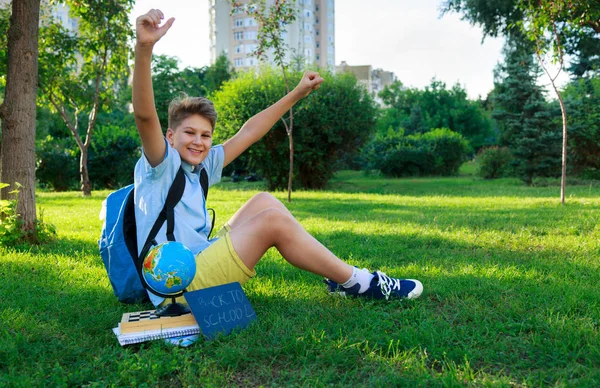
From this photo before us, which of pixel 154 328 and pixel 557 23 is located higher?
pixel 557 23

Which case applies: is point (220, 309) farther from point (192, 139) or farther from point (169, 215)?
point (192, 139)

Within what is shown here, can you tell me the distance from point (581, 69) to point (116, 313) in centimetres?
2287

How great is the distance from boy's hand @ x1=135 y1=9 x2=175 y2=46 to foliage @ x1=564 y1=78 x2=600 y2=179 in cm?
1635

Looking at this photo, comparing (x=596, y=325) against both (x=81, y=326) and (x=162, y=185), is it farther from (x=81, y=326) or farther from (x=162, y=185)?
(x=81, y=326)

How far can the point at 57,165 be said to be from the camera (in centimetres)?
1694

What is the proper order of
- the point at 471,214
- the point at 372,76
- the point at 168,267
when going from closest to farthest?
the point at 168,267
the point at 471,214
the point at 372,76

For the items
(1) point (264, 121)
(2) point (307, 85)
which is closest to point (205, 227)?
(1) point (264, 121)

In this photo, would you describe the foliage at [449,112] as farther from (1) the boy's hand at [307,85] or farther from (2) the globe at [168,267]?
(2) the globe at [168,267]

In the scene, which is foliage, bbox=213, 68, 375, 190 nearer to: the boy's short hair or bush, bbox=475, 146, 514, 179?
bush, bbox=475, 146, 514, 179

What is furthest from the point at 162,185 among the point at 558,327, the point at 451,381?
the point at 558,327

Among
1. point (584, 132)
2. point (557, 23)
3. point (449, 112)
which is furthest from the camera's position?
point (449, 112)

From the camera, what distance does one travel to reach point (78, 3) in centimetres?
872

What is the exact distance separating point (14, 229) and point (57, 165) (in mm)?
12565

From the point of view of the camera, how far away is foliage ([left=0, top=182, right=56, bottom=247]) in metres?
5.32
